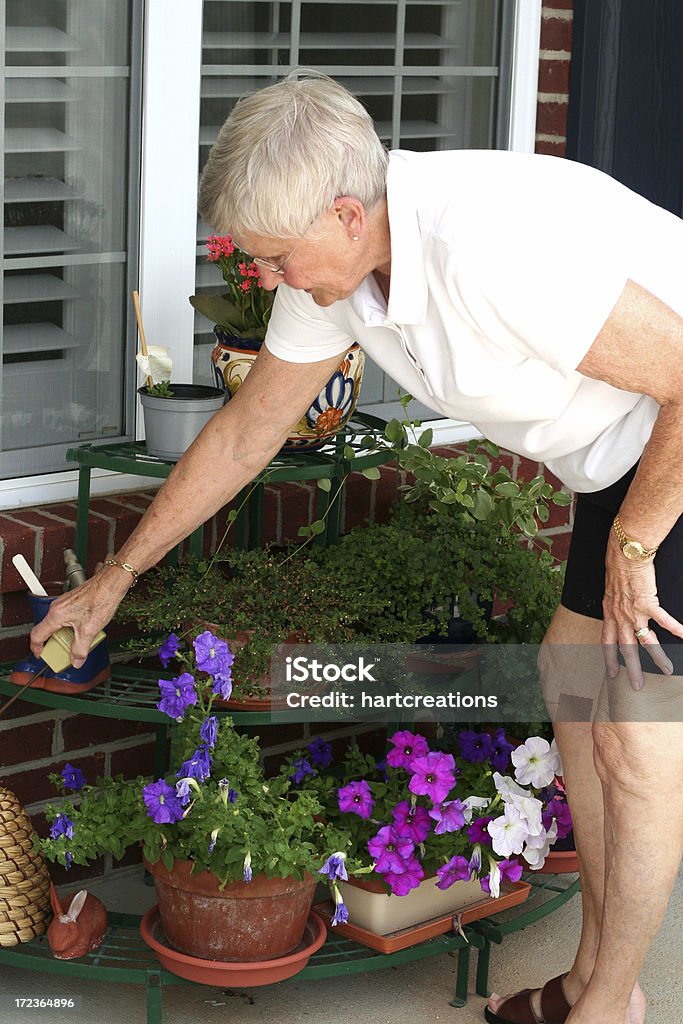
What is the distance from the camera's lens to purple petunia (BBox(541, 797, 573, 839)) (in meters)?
2.54

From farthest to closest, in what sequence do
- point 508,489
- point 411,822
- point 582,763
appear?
point 508,489
point 411,822
point 582,763

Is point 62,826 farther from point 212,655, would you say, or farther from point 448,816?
point 448,816

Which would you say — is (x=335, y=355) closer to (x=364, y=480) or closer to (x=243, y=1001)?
(x=364, y=480)

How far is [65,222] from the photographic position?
2.77m

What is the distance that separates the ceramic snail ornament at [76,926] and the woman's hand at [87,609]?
1.48 ft

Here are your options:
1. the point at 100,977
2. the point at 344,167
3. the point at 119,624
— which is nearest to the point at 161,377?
the point at 119,624

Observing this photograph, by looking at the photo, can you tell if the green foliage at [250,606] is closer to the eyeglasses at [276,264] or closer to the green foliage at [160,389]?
the green foliage at [160,389]

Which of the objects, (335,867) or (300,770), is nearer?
(335,867)

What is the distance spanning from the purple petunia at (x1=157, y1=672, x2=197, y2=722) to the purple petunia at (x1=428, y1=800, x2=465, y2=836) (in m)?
0.48

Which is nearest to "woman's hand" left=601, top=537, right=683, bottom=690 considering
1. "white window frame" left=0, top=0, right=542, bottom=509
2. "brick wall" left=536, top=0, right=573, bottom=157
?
"white window frame" left=0, top=0, right=542, bottom=509

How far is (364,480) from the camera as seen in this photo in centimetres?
304

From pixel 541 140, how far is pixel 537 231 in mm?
1756

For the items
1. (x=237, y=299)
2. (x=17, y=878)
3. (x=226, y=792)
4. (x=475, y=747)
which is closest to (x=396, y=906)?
(x=475, y=747)

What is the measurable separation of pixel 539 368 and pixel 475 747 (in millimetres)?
944
